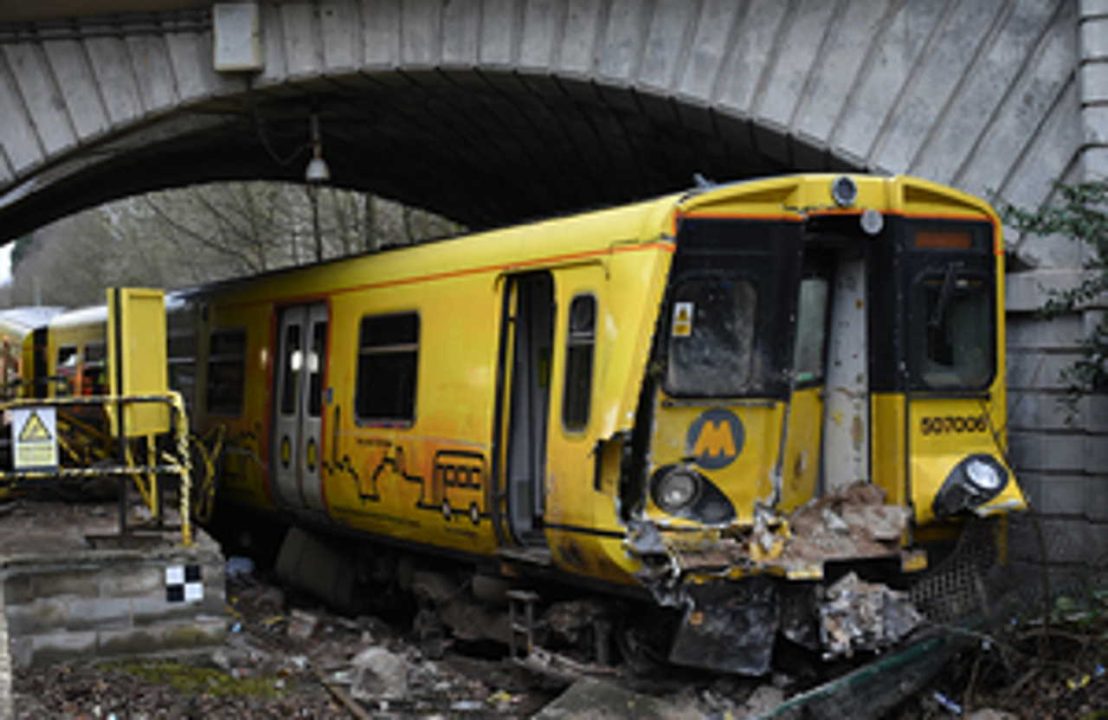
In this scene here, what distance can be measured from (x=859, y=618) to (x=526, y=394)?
103 inches

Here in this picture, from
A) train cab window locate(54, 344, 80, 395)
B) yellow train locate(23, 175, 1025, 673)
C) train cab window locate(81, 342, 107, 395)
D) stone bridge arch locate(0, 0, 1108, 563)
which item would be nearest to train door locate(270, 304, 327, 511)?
yellow train locate(23, 175, 1025, 673)

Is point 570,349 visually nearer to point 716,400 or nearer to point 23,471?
point 716,400

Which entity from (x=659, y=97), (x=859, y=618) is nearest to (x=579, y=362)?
(x=859, y=618)

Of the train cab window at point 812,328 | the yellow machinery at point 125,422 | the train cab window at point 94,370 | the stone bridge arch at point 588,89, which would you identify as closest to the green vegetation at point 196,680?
the yellow machinery at point 125,422

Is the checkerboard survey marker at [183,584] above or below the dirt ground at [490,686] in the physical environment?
above

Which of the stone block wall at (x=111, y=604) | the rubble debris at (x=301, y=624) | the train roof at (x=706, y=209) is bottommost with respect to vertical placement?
the rubble debris at (x=301, y=624)

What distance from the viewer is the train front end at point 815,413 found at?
7.18m

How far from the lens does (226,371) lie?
13375 millimetres

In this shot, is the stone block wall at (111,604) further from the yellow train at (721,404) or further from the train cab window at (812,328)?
the train cab window at (812,328)

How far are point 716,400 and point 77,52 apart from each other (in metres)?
8.13

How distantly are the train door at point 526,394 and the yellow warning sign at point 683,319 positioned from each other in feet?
4.16

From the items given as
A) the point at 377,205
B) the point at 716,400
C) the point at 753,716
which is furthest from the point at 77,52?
the point at 377,205

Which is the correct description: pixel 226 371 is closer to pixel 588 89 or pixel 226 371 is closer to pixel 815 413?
→ pixel 588 89

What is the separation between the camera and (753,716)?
6859mm
